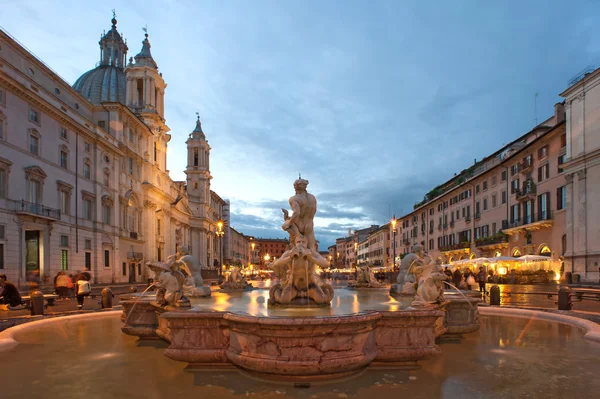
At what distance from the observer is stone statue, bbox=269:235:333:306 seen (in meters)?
8.46

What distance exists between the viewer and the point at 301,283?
28.5 ft

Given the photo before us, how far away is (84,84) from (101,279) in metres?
35.9

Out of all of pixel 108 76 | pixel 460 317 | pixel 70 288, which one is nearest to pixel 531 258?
pixel 460 317

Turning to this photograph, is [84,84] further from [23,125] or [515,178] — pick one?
[515,178]

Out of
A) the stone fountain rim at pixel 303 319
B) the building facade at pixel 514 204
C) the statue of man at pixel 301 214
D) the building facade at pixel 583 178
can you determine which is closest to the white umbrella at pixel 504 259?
the building facade at pixel 583 178

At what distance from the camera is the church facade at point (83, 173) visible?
93.2 feet

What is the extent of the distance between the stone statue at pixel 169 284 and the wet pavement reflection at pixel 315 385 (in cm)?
89

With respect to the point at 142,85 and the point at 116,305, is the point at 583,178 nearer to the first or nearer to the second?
the point at 116,305

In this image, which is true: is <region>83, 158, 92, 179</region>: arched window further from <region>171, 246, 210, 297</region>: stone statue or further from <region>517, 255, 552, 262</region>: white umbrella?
<region>517, 255, 552, 262</region>: white umbrella

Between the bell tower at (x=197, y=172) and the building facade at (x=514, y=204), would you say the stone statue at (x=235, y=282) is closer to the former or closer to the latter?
the building facade at (x=514, y=204)

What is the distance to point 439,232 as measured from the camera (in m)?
61.2

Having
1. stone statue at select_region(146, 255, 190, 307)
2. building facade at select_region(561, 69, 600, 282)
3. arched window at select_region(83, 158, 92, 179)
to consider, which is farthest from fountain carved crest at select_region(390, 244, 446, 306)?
arched window at select_region(83, 158, 92, 179)

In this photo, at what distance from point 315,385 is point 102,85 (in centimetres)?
6775

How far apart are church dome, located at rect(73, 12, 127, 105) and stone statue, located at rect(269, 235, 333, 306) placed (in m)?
59.1
